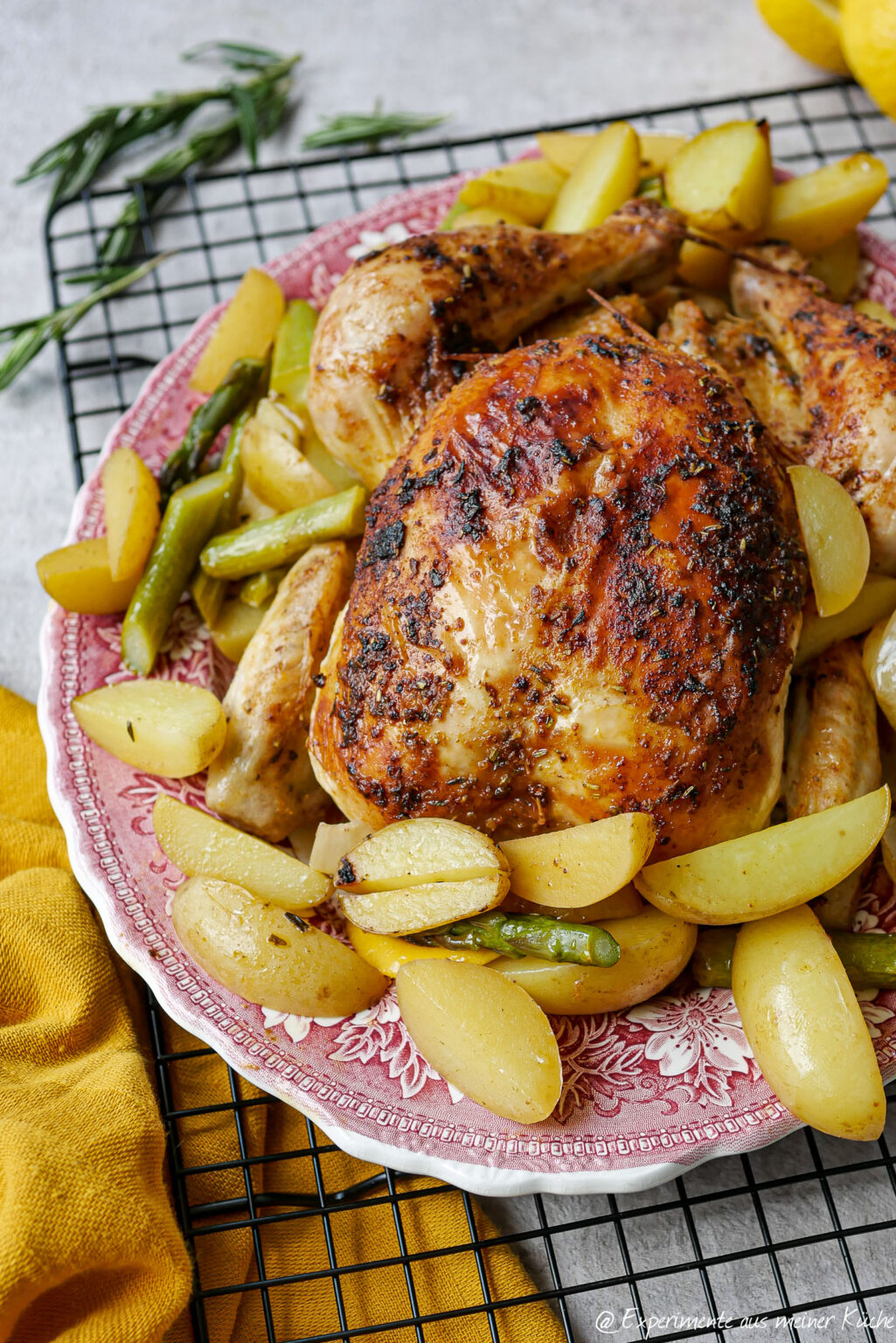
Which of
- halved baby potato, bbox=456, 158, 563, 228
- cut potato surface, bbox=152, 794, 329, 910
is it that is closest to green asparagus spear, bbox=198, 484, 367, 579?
cut potato surface, bbox=152, 794, 329, 910

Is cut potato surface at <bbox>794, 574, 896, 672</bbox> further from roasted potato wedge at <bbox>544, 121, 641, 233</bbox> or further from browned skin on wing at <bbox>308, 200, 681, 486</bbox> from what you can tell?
roasted potato wedge at <bbox>544, 121, 641, 233</bbox>

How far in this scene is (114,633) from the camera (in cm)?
274

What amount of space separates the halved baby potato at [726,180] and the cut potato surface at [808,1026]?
1.78 m

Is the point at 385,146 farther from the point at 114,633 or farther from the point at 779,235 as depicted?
the point at 114,633

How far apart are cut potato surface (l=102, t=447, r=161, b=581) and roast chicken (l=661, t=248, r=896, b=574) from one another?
128 centimetres

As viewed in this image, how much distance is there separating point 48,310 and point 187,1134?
274 centimetres

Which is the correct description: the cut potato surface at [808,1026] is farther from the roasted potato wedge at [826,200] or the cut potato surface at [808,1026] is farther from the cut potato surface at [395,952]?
the roasted potato wedge at [826,200]

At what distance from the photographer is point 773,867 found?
6.83 feet

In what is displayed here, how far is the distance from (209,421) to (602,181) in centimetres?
121

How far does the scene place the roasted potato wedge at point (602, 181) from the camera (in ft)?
9.89

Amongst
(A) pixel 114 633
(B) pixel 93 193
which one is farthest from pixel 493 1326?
(B) pixel 93 193

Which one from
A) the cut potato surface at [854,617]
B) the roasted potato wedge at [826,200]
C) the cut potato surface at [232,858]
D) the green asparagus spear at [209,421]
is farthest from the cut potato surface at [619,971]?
the roasted potato wedge at [826,200]

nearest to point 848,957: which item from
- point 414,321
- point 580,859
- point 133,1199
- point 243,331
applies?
point 580,859

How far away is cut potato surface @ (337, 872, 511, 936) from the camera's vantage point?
2068mm
